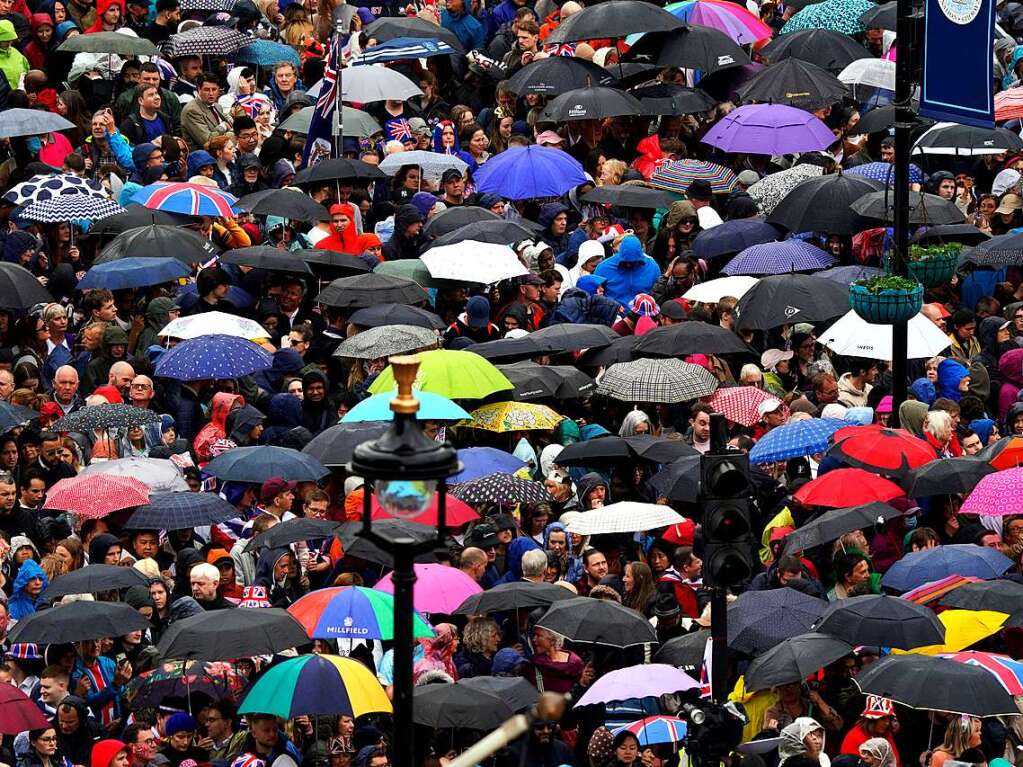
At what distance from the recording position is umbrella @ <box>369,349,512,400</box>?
20.9 metres

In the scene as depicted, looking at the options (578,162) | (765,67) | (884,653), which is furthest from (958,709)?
(765,67)

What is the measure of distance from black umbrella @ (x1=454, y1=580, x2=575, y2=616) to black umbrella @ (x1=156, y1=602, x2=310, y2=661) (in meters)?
1.39

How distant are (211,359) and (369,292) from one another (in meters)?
2.33

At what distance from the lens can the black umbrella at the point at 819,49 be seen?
97.5 feet

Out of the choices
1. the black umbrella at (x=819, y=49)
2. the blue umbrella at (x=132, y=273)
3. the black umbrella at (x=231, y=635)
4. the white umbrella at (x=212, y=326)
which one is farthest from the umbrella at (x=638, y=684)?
the black umbrella at (x=819, y=49)

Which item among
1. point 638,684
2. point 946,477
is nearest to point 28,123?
point 946,477

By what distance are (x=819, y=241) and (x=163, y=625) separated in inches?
381

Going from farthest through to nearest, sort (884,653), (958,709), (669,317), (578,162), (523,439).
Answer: (578,162) → (669,317) → (523,439) → (884,653) → (958,709)

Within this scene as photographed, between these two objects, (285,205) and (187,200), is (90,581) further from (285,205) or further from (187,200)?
(285,205)

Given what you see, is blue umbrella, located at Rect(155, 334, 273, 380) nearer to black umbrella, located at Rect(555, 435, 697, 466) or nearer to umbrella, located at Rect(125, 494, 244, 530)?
umbrella, located at Rect(125, 494, 244, 530)

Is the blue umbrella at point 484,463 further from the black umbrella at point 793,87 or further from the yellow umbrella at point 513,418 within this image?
the black umbrella at point 793,87

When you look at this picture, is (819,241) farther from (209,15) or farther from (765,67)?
(209,15)

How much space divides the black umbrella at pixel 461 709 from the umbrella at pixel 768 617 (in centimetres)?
206

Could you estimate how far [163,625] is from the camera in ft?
59.1
